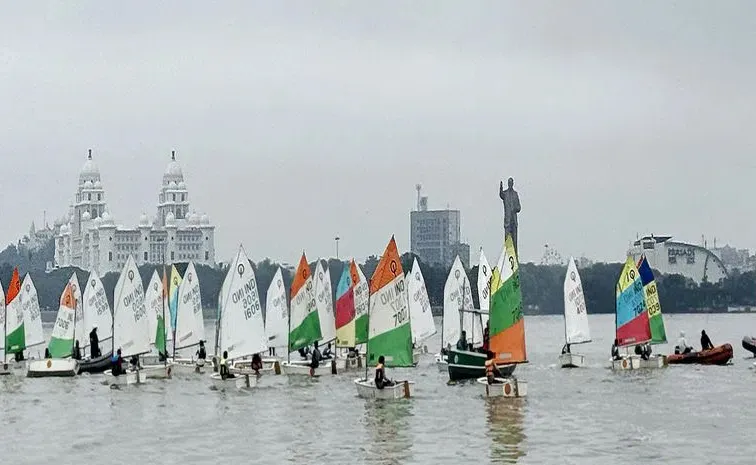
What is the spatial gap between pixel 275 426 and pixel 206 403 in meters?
6.32

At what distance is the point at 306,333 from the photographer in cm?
5581

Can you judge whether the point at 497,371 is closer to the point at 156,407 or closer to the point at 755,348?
the point at 156,407

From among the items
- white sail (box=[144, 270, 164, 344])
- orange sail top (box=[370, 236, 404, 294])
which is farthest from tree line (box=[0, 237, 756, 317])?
orange sail top (box=[370, 236, 404, 294])

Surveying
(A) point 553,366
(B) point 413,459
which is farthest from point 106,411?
(A) point 553,366

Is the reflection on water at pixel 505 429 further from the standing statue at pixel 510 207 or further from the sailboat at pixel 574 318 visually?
the standing statue at pixel 510 207

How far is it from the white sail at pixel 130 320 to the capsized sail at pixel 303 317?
16.5ft

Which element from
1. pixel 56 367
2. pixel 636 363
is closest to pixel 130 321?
pixel 56 367

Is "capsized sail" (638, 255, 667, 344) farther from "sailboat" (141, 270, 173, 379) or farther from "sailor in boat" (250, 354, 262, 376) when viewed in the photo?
"sailboat" (141, 270, 173, 379)

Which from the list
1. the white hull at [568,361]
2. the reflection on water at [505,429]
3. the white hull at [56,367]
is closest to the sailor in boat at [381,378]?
the reflection on water at [505,429]

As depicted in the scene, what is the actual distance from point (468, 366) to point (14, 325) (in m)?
22.3

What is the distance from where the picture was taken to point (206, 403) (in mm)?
43281

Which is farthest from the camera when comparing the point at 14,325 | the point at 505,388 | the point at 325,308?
the point at 14,325

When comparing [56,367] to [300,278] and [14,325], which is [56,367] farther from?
[300,278]

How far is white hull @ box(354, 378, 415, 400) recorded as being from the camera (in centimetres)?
4088
